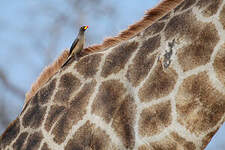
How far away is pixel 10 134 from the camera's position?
8.73ft

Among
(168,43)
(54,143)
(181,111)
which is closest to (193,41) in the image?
(168,43)

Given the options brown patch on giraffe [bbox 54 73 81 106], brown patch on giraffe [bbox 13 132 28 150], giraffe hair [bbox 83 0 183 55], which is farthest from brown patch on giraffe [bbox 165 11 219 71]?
brown patch on giraffe [bbox 13 132 28 150]

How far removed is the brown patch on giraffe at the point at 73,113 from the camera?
2.25m

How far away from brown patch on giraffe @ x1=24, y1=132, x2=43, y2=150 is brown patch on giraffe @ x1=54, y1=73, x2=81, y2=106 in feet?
0.81

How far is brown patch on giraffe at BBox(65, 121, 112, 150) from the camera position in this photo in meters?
2.03

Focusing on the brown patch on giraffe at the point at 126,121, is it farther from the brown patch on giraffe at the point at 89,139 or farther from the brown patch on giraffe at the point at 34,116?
the brown patch on giraffe at the point at 34,116

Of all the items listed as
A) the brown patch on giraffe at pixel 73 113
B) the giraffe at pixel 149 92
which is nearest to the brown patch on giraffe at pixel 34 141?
the giraffe at pixel 149 92

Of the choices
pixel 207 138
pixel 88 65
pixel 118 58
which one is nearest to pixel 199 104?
pixel 207 138

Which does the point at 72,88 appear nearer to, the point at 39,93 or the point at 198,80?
the point at 39,93

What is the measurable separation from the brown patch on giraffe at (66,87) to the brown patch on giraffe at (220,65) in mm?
906

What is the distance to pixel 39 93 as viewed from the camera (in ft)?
8.55

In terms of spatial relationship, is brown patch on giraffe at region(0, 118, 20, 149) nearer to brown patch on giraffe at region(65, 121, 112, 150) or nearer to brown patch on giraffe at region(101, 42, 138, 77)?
brown patch on giraffe at region(65, 121, 112, 150)

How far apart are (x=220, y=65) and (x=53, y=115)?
3.62 ft

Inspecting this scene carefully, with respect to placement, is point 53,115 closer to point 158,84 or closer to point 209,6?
point 158,84
